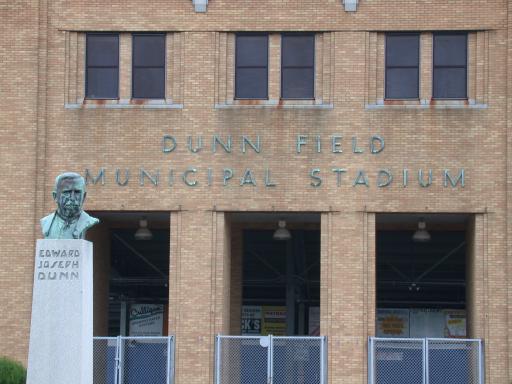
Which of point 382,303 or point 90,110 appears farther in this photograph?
point 382,303

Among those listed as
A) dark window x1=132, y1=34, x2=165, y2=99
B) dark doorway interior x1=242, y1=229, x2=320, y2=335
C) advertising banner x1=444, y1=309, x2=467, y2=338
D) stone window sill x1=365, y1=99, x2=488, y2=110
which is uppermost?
dark window x1=132, y1=34, x2=165, y2=99

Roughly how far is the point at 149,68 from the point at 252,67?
247 cm

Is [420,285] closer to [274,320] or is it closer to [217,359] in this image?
[274,320]

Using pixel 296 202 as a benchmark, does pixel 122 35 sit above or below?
above

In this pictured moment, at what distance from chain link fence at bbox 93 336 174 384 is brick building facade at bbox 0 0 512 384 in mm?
399

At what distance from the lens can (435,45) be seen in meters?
32.5

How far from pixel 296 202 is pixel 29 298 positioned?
6656 millimetres

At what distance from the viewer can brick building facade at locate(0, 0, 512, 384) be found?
31.9 metres

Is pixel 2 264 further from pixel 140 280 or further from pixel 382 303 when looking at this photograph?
pixel 382 303

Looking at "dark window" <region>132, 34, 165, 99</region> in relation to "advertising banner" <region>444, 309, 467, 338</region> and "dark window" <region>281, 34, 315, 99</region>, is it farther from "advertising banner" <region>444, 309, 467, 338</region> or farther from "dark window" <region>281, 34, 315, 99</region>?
"advertising banner" <region>444, 309, 467, 338</region>

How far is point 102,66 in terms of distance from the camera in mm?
32812

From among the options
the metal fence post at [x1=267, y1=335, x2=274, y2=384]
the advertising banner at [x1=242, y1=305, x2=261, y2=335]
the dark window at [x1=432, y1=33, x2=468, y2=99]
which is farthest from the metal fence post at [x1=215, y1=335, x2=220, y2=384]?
the advertising banner at [x1=242, y1=305, x2=261, y2=335]

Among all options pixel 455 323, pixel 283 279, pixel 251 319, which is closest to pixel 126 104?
pixel 283 279

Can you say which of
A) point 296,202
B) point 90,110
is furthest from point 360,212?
point 90,110
